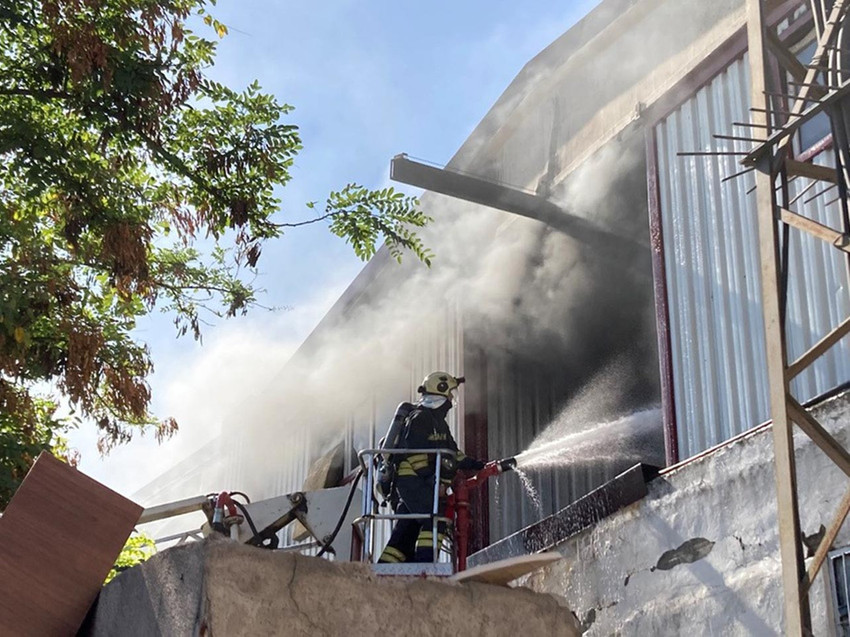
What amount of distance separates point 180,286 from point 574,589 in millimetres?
4767

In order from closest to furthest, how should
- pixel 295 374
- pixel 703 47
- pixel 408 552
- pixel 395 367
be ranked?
pixel 408 552, pixel 703 47, pixel 395 367, pixel 295 374

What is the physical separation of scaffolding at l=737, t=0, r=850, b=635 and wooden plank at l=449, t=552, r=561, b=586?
1.08 m

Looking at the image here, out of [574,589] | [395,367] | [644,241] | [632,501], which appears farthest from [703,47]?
[395,367]

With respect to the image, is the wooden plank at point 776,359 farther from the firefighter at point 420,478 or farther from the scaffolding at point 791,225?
the firefighter at point 420,478

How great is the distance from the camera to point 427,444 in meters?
7.40

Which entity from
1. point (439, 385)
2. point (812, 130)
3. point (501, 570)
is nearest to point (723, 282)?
point (812, 130)

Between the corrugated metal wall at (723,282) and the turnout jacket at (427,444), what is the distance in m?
1.61

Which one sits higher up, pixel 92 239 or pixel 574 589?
pixel 92 239

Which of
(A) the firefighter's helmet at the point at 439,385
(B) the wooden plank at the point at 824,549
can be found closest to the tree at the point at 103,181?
(A) the firefighter's helmet at the point at 439,385

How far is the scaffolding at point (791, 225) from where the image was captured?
5000 millimetres

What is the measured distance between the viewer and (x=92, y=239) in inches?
355

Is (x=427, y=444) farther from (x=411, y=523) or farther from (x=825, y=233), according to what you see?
(x=825, y=233)

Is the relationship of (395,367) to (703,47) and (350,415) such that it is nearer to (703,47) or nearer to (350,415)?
(350,415)

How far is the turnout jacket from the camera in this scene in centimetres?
723
